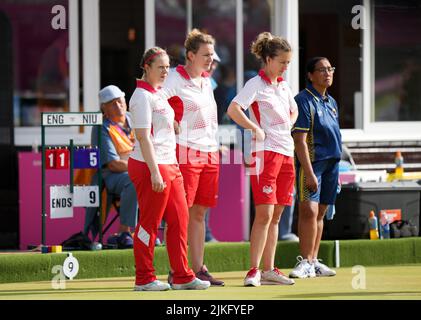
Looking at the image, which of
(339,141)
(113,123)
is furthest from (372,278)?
(113,123)

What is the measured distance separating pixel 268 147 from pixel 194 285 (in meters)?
1.09

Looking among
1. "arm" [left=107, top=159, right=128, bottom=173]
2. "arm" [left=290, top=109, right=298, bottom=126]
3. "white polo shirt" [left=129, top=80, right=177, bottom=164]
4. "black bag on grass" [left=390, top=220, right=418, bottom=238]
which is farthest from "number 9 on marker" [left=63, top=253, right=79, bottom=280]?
"black bag on grass" [left=390, top=220, right=418, bottom=238]

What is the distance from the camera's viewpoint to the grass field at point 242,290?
326 inches

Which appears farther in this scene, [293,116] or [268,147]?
[293,116]

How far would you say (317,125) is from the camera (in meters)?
9.64

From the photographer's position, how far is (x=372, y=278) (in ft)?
31.5

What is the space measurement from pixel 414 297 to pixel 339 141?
1.86 metres

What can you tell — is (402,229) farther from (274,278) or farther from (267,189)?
(267,189)

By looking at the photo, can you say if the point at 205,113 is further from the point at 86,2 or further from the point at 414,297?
the point at 86,2

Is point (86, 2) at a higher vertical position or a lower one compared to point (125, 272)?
higher

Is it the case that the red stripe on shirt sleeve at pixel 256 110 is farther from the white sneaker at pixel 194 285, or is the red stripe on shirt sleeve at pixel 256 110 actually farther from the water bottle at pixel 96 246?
the water bottle at pixel 96 246

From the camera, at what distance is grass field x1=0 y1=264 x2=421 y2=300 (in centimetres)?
829

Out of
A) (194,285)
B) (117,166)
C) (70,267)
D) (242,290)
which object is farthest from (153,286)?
(117,166)

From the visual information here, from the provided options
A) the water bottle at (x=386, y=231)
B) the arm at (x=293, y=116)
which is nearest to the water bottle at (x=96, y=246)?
the arm at (x=293, y=116)
